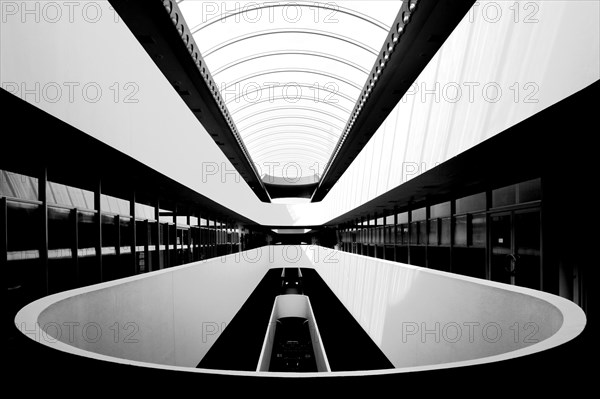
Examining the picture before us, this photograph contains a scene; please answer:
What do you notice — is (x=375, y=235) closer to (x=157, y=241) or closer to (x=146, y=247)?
(x=157, y=241)

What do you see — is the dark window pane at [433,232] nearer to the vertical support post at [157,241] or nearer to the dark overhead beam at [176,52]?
the dark overhead beam at [176,52]

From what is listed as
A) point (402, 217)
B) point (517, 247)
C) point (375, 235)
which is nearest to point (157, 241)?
point (517, 247)

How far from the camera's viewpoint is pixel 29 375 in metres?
2.61

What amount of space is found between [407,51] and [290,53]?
551 centimetres

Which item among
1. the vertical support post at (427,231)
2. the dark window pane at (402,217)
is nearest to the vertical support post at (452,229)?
the vertical support post at (427,231)

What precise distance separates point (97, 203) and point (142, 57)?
3345 mm

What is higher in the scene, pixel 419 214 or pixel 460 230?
pixel 419 214

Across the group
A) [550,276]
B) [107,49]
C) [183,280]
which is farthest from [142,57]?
[550,276]

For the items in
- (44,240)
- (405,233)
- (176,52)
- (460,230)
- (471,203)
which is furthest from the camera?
(405,233)

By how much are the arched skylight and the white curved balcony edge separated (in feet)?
20.5

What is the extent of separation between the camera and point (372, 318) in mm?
14016

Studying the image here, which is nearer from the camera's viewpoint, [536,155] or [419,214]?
[536,155]

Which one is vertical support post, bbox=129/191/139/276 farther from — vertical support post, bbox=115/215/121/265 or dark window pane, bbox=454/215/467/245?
dark window pane, bbox=454/215/467/245

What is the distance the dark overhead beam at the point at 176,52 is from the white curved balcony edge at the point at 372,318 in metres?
5.03
